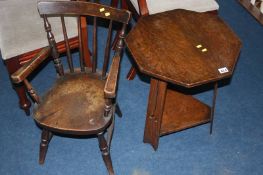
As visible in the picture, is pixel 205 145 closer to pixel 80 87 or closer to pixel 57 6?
pixel 80 87

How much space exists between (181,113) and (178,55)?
0.56 meters

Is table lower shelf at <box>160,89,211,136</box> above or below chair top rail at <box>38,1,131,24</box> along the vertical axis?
below

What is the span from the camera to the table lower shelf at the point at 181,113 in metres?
2.23

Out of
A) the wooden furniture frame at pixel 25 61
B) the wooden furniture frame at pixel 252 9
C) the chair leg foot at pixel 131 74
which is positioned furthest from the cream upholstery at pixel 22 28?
the wooden furniture frame at pixel 252 9

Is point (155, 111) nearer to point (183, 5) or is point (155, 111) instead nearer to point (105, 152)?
point (105, 152)

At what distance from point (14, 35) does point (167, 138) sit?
1.20 meters

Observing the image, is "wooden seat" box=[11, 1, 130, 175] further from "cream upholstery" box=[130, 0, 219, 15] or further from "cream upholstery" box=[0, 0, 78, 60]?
"cream upholstery" box=[130, 0, 219, 15]

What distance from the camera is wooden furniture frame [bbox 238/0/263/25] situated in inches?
127

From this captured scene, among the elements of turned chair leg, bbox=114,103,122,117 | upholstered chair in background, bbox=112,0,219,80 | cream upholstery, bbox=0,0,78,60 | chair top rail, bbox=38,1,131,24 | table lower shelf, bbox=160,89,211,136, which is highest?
chair top rail, bbox=38,1,131,24

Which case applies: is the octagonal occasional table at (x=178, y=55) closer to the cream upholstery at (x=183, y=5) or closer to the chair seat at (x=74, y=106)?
the cream upholstery at (x=183, y=5)

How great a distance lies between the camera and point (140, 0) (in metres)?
2.22

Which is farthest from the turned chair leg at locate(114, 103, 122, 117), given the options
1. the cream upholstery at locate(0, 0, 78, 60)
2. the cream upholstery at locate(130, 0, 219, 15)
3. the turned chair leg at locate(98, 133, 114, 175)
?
the cream upholstery at locate(130, 0, 219, 15)

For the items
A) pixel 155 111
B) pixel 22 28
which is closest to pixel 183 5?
pixel 155 111

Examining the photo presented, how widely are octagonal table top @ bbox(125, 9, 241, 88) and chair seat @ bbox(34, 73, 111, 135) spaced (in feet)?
1.14
